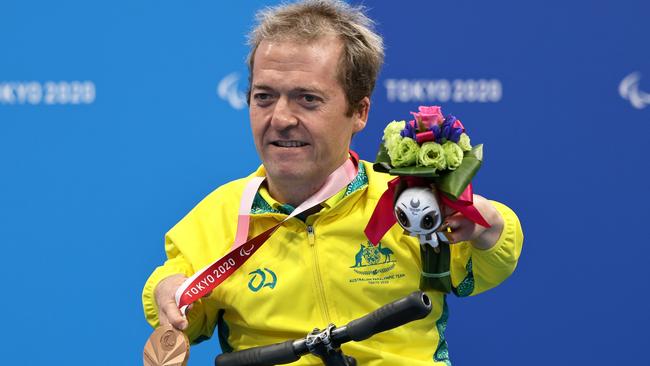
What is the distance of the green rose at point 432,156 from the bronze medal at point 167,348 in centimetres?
56

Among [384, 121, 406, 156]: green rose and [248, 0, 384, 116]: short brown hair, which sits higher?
[248, 0, 384, 116]: short brown hair

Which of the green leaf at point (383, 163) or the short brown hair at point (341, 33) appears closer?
the green leaf at point (383, 163)

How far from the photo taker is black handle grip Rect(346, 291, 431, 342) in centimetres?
177


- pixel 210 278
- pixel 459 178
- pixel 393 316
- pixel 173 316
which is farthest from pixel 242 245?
pixel 459 178

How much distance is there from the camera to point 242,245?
6.89ft

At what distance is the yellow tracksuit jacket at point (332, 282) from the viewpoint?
6.87ft

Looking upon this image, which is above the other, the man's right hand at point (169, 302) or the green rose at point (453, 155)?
the green rose at point (453, 155)

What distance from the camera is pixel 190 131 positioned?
3.23 metres

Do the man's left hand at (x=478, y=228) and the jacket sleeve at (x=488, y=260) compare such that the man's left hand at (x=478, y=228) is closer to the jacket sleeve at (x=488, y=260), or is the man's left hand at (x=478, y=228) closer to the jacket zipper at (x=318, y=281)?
the jacket sleeve at (x=488, y=260)

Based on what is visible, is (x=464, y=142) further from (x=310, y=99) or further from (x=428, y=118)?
(x=310, y=99)

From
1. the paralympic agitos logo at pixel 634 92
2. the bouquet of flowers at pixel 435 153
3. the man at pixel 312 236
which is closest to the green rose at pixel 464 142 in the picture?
the bouquet of flowers at pixel 435 153

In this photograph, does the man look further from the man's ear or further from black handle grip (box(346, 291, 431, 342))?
black handle grip (box(346, 291, 431, 342))

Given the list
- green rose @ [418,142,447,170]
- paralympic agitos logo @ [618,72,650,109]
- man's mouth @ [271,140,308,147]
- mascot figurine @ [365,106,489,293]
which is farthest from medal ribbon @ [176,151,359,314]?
paralympic agitos logo @ [618,72,650,109]

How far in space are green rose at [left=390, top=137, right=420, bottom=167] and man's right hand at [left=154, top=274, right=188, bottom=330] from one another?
518 mm
